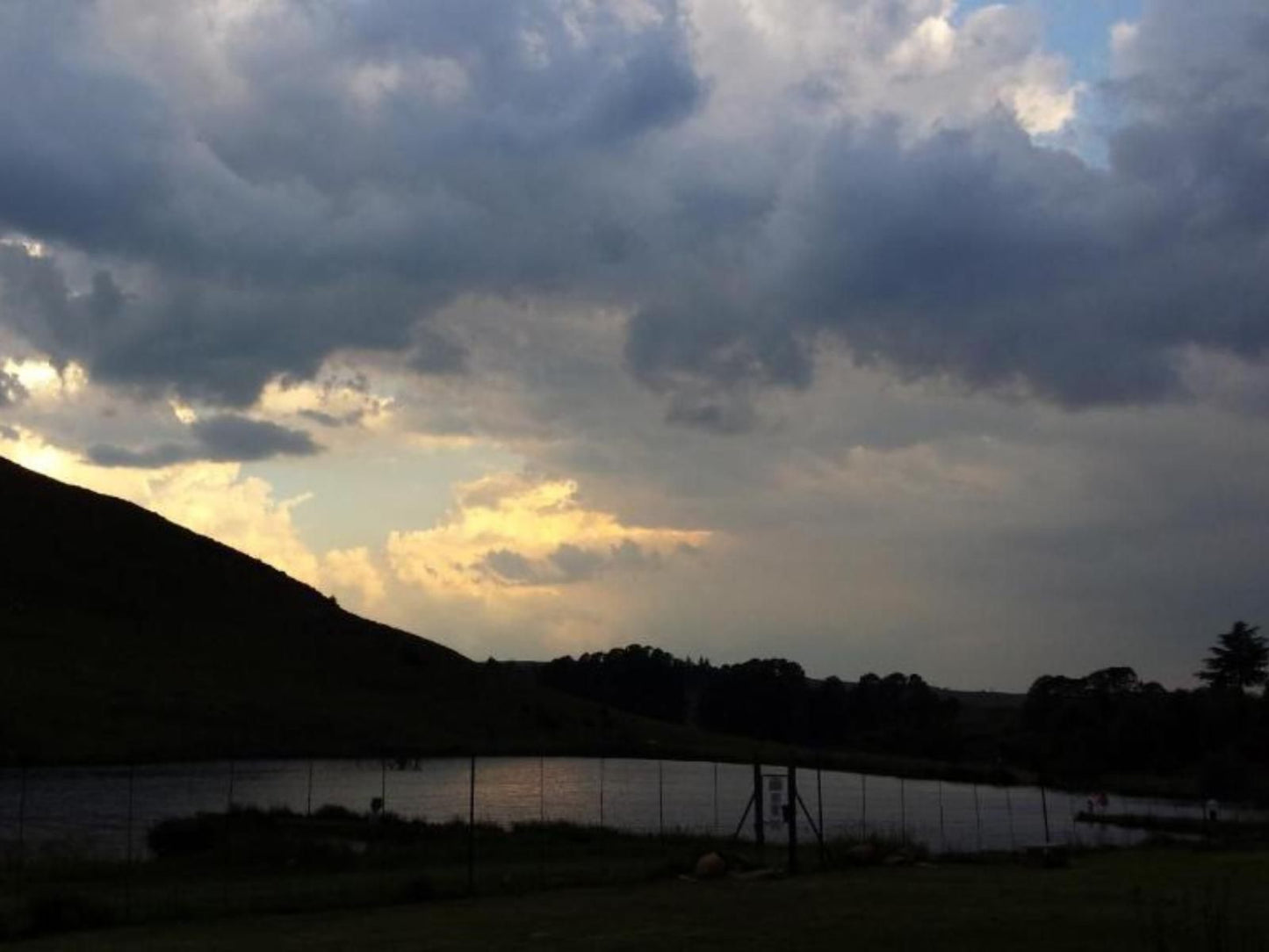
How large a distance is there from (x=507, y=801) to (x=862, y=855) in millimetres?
36579

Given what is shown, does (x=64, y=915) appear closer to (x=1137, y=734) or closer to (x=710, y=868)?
(x=710, y=868)

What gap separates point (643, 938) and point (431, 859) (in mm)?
19117

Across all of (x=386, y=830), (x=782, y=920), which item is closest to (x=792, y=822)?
(x=782, y=920)

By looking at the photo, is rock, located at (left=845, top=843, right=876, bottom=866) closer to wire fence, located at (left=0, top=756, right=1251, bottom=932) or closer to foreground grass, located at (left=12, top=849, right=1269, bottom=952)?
wire fence, located at (left=0, top=756, right=1251, bottom=932)

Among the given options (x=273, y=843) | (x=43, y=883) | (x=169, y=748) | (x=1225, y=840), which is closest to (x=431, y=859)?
(x=273, y=843)

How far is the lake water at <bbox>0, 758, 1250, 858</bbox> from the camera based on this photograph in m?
53.1

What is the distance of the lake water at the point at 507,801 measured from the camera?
2089 inches

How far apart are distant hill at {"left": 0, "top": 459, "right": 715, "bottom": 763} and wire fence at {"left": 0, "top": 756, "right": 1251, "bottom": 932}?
27.2 ft

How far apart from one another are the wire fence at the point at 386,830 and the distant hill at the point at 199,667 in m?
8.28

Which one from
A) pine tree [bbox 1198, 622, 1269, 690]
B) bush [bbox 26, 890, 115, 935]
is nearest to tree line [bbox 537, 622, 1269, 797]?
pine tree [bbox 1198, 622, 1269, 690]

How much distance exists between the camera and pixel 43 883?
32625 mm

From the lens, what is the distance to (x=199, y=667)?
11356 centimetres

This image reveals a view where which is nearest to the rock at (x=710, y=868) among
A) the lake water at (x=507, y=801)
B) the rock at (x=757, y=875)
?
the rock at (x=757, y=875)

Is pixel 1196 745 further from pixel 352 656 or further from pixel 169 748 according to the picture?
pixel 169 748
